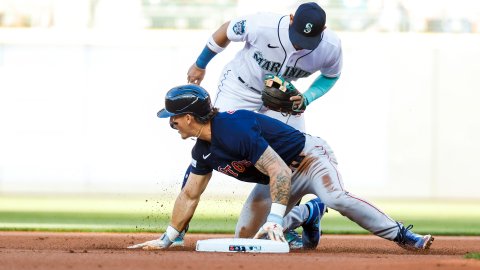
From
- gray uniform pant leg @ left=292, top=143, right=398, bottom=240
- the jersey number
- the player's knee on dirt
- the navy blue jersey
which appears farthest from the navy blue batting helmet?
the player's knee on dirt

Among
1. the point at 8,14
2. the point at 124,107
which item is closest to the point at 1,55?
the point at 8,14

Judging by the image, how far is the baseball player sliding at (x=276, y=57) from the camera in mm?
3967

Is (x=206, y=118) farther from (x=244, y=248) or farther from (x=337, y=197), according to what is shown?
(x=337, y=197)

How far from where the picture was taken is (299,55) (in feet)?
13.5

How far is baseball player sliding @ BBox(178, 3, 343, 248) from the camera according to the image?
156 inches

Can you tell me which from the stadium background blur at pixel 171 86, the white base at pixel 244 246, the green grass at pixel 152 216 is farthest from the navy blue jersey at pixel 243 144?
the stadium background blur at pixel 171 86

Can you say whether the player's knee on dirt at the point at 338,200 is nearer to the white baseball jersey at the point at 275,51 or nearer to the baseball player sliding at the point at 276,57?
the baseball player sliding at the point at 276,57

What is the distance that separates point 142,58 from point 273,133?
28.2 ft

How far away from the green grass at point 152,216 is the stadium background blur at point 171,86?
0.72 m

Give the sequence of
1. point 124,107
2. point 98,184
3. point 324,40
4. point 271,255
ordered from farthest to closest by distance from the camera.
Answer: point 124,107
point 98,184
point 324,40
point 271,255

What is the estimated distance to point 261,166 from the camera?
134 inches

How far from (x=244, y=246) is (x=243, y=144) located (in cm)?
62

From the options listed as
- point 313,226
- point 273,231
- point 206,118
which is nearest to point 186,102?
point 206,118

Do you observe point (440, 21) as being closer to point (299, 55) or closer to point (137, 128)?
point (137, 128)
